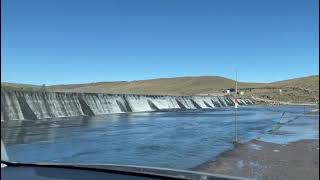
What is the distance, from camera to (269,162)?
51.2ft

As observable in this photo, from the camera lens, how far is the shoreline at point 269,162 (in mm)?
13289

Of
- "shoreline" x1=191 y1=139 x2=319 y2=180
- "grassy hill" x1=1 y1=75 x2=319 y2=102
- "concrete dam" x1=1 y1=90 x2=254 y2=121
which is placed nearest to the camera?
"shoreline" x1=191 y1=139 x2=319 y2=180

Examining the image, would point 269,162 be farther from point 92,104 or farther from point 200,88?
point 200,88

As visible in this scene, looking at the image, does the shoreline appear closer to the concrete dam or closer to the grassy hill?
the concrete dam

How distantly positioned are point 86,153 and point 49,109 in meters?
23.5

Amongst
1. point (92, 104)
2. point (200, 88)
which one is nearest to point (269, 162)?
point (92, 104)

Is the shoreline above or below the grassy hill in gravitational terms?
below

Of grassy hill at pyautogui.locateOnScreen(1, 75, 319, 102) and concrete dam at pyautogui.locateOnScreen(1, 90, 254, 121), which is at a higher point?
grassy hill at pyautogui.locateOnScreen(1, 75, 319, 102)

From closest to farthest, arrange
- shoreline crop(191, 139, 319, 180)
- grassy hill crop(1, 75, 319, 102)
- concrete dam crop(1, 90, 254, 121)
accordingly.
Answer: shoreline crop(191, 139, 319, 180)
concrete dam crop(1, 90, 254, 121)
grassy hill crop(1, 75, 319, 102)

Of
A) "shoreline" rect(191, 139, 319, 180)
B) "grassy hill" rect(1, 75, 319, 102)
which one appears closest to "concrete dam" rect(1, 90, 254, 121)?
"shoreline" rect(191, 139, 319, 180)

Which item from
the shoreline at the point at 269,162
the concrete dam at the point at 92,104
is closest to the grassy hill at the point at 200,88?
the concrete dam at the point at 92,104

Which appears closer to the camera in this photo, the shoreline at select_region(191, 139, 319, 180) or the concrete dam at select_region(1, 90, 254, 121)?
the shoreline at select_region(191, 139, 319, 180)

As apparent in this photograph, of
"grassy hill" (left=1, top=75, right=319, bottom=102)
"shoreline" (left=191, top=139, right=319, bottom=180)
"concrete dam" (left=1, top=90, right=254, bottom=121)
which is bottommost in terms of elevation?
"shoreline" (left=191, top=139, right=319, bottom=180)

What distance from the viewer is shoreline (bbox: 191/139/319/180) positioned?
43.6 ft
